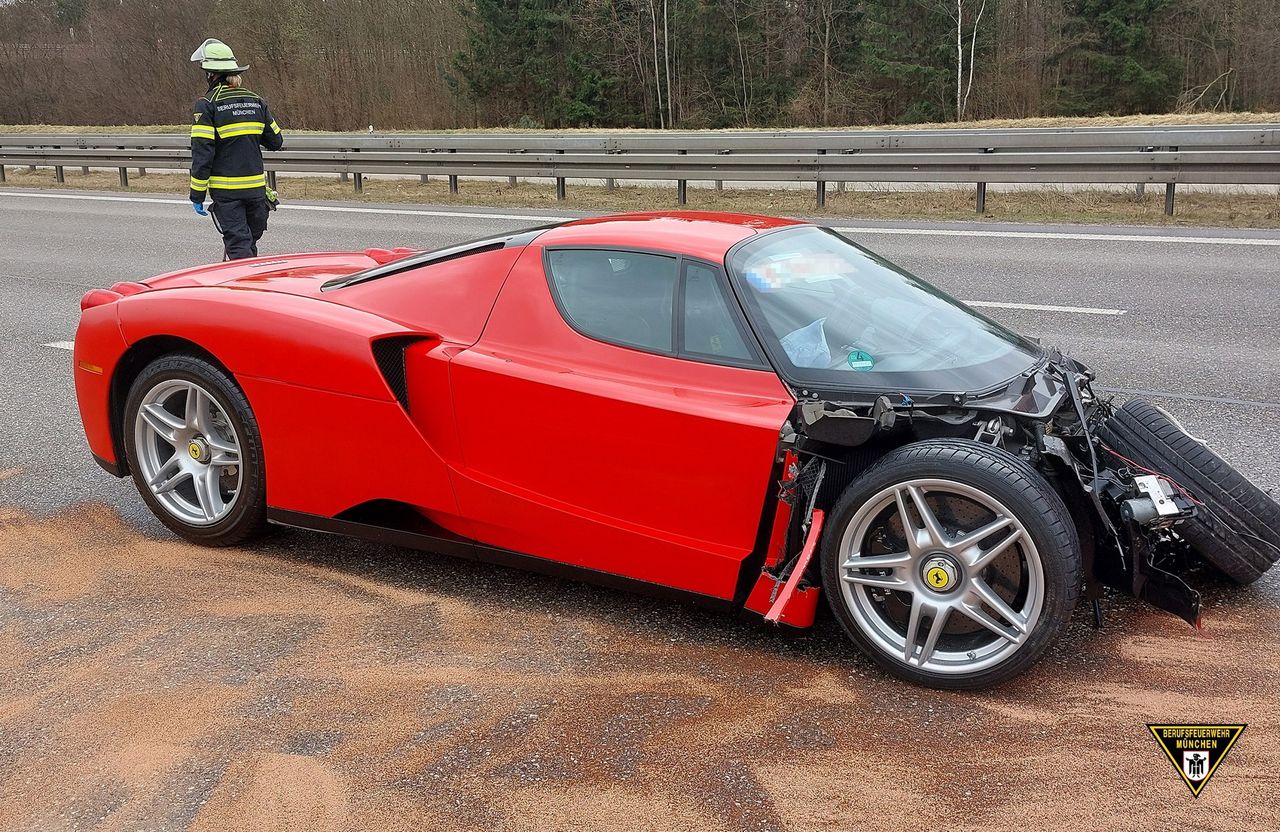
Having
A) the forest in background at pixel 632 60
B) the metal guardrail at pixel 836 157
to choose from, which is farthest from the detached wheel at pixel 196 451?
the forest in background at pixel 632 60

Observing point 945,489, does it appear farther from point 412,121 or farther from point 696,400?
point 412,121

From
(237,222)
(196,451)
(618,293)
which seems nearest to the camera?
(618,293)

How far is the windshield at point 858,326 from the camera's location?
3.45m

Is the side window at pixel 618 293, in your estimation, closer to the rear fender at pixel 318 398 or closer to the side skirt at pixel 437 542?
the rear fender at pixel 318 398

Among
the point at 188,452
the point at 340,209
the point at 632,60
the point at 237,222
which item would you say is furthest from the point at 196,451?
the point at 632,60

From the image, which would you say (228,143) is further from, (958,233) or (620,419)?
(958,233)

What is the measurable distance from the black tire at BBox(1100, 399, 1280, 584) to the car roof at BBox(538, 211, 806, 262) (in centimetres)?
142

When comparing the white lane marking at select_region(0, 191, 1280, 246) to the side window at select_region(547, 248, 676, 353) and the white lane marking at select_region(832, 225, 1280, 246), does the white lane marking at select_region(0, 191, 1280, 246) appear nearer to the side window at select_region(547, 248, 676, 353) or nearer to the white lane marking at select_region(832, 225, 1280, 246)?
the white lane marking at select_region(832, 225, 1280, 246)

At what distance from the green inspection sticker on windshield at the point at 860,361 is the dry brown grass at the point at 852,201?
10.4 m

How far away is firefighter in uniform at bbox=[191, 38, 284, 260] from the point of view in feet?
25.6

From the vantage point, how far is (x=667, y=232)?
3.88 meters

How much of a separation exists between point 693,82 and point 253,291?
36173mm

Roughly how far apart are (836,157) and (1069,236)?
155 inches

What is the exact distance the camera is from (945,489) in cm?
314
